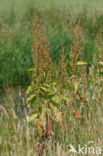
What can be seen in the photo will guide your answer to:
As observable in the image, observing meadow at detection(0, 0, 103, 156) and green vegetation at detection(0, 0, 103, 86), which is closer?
meadow at detection(0, 0, 103, 156)

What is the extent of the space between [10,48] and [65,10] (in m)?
4.50

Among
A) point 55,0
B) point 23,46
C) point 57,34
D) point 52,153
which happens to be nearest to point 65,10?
point 55,0

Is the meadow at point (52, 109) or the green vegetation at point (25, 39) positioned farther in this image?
the green vegetation at point (25, 39)

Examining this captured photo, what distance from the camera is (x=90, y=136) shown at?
327cm

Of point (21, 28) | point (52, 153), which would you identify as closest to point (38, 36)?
point (52, 153)

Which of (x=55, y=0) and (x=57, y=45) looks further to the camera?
(x=55, y=0)

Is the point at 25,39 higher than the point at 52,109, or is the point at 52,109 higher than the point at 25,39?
the point at 25,39

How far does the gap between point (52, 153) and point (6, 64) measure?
427 centimetres

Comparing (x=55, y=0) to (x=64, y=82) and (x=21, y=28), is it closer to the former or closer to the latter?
(x=21, y=28)

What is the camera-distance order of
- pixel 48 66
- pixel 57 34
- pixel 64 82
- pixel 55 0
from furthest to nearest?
1. pixel 55 0
2. pixel 57 34
3. pixel 64 82
4. pixel 48 66

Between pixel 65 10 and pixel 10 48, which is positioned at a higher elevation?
pixel 65 10

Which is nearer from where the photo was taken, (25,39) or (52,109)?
(52,109)

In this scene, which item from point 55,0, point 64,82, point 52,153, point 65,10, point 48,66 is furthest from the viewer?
point 55,0

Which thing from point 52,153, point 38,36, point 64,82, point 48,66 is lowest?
point 52,153
